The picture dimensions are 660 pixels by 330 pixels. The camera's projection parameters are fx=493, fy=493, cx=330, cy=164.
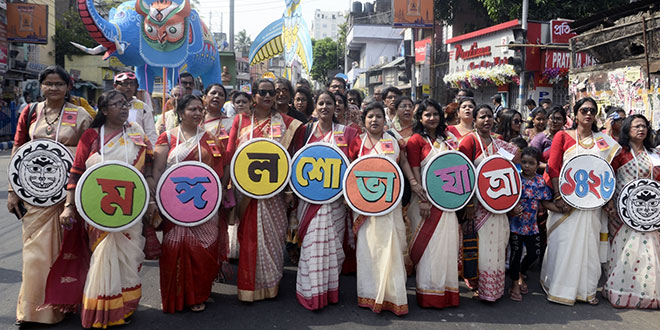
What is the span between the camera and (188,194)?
135 inches

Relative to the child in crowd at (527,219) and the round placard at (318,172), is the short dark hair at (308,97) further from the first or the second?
the child in crowd at (527,219)

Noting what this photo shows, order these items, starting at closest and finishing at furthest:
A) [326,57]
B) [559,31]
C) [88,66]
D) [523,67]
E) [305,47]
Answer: [305,47] → [523,67] → [559,31] → [88,66] → [326,57]

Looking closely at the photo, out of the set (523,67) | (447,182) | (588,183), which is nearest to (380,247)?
(447,182)

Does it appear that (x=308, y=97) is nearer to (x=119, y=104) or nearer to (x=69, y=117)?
(x=119, y=104)

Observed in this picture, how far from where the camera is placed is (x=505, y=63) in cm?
1547

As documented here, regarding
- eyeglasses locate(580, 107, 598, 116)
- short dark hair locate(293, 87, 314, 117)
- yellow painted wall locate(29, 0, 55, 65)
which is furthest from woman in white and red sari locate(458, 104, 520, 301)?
yellow painted wall locate(29, 0, 55, 65)

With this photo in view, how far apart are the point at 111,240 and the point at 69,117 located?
923mm

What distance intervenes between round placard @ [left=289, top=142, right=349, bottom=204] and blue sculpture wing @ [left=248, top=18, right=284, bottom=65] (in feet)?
28.2

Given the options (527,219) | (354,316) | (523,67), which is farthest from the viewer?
(523,67)

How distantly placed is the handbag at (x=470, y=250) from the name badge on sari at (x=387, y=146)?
86cm

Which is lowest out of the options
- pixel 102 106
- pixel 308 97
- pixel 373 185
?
pixel 373 185

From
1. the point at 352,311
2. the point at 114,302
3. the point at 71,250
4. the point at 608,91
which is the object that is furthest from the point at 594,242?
the point at 608,91

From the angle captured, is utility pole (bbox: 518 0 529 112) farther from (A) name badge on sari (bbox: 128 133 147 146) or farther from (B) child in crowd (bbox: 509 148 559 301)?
(A) name badge on sari (bbox: 128 133 147 146)

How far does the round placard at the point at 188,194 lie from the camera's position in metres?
3.41
